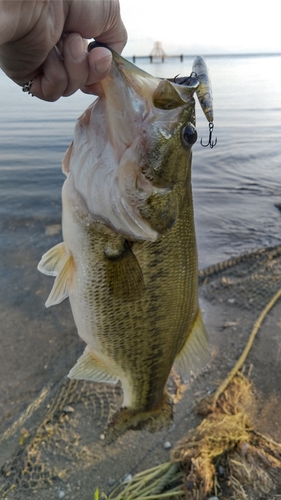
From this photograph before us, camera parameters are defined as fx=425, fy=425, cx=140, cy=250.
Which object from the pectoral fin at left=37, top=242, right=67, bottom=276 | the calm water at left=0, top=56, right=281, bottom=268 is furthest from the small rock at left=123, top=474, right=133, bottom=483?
the calm water at left=0, top=56, right=281, bottom=268

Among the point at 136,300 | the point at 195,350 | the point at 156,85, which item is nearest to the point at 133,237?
the point at 136,300

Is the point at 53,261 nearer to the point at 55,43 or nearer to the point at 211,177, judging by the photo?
the point at 55,43

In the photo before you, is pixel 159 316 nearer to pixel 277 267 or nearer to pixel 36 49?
pixel 36 49

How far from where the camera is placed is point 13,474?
3186mm

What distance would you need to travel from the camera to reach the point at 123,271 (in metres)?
2.13

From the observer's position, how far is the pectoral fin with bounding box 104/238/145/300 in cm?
210

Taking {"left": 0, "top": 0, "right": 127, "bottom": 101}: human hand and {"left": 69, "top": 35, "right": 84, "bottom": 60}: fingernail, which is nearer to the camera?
{"left": 0, "top": 0, "right": 127, "bottom": 101}: human hand

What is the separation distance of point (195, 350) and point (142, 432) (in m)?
1.40

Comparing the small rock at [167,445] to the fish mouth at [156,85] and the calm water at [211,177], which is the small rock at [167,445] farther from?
the calm water at [211,177]

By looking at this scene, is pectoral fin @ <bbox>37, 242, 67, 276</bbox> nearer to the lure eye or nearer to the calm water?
the lure eye

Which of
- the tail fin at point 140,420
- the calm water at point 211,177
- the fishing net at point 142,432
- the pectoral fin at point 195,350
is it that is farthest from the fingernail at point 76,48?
the calm water at point 211,177

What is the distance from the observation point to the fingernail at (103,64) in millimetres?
1546

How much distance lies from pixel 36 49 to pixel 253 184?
10.4 metres

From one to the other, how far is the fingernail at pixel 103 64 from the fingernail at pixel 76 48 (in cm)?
8
